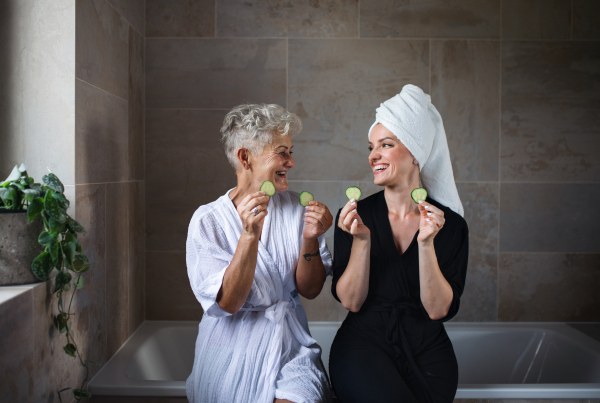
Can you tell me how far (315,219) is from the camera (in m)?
1.53

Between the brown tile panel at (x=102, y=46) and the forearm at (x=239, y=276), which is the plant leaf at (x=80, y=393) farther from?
the brown tile panel at (x=102, y=46)

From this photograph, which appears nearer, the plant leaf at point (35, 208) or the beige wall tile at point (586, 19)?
the plant leaf at point (35, 208)

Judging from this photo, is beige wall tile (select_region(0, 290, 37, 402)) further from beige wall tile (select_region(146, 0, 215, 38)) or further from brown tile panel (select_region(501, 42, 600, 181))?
brown tile panel (select_region(501, 42, 600, 181))

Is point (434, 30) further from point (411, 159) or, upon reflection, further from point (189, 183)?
point (189, 183)

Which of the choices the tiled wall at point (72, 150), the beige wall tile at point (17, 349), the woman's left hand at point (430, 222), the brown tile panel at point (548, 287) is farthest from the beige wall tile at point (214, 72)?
the brown tile panel at point (548, 287)

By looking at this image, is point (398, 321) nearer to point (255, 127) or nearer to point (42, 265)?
point (255, 127)

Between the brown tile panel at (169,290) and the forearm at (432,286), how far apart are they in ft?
4.60

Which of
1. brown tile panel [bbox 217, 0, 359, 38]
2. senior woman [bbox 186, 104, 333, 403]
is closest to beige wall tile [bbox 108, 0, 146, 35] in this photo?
brown tile panel [bbox 217, 0, 359, 38]

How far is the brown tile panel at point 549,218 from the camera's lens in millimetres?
2529

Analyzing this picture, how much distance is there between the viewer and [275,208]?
173 cm


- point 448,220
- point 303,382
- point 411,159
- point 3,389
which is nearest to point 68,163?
point 3,389

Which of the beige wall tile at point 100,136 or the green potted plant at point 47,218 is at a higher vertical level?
the beige wall tile at point 100,136

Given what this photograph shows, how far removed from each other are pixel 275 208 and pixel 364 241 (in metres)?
0.37

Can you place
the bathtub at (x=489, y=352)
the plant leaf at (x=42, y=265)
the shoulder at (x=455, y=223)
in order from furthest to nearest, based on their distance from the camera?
the bathtub at (x=489, y=352) < the shoulder at (x=455, y=223) < the plant leaf at (x=42, y=265)
